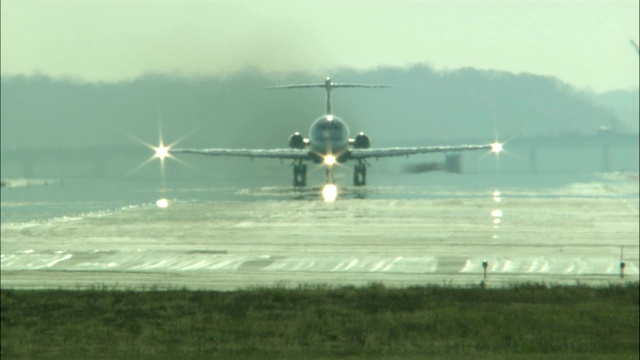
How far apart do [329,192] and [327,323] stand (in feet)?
197

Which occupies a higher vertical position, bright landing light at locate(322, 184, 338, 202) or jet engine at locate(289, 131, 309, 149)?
jet engine at locate(289, 131, 309, 149)

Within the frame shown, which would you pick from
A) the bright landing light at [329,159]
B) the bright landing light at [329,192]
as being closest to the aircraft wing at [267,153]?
the bright landing light at [329,159]

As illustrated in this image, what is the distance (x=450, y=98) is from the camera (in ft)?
429

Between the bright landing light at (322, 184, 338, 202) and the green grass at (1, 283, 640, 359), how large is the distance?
46.2 meters

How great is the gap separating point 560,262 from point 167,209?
34185 millimetres

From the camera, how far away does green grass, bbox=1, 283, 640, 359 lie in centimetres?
2681

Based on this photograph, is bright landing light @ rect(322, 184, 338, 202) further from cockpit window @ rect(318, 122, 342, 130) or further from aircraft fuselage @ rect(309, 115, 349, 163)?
cockpit window @ rect(318, 122, 342, 130)

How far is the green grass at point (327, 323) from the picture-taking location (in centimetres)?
2681

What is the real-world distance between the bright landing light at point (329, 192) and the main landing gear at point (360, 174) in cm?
198

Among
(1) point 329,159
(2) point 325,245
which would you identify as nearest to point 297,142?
(1) point 329,159

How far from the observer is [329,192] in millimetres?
90500

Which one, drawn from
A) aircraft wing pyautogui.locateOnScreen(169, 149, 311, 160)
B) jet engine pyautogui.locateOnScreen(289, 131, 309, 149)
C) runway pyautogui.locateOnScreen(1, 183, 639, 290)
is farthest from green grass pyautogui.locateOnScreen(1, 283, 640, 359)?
jet engine pyautogui.locateOnScreen(289, 131, 309, 149)

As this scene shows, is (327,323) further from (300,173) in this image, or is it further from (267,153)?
(267,153)

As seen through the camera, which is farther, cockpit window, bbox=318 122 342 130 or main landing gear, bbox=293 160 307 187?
main landing gear, bbox=293 160 307 187
